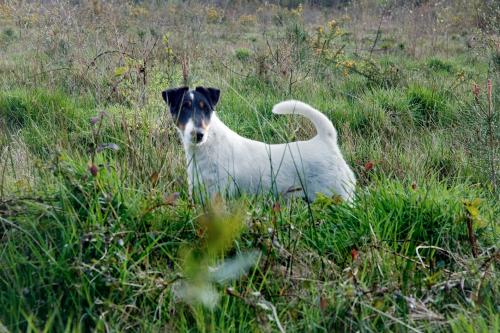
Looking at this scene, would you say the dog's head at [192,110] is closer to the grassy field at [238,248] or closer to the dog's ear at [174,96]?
the dog's ear at [174,96]

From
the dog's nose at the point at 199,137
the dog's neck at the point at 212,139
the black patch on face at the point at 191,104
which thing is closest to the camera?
the dog's nose at the point at 199,137

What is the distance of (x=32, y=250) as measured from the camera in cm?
222

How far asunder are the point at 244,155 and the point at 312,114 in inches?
23.2

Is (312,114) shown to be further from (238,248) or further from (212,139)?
(238,248)

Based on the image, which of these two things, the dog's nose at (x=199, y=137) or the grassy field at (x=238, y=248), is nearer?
the grassy field at (x=238, y=248)

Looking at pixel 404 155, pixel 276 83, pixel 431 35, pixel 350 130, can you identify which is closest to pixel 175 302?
pixel 404 155

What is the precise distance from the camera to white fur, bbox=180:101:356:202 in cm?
375

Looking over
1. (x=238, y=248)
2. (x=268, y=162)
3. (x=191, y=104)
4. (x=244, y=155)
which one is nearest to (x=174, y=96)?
(x=191, y=104)

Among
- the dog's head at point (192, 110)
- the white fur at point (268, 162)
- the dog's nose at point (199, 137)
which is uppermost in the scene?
the dog's head at point (192, 110)

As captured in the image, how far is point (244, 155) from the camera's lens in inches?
153

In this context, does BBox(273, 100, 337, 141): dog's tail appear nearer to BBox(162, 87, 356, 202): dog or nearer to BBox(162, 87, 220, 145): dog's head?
BBox(162, 87, 356, 202): dog

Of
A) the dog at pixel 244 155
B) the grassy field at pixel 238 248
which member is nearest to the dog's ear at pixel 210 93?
the dog at pixel 244 155

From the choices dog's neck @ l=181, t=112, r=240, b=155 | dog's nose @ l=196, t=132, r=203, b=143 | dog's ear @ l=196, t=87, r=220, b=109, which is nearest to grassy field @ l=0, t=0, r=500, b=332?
dog's neck @ l=181, t=112, r=240, b=155

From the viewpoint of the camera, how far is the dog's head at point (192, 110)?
11.8 feet
